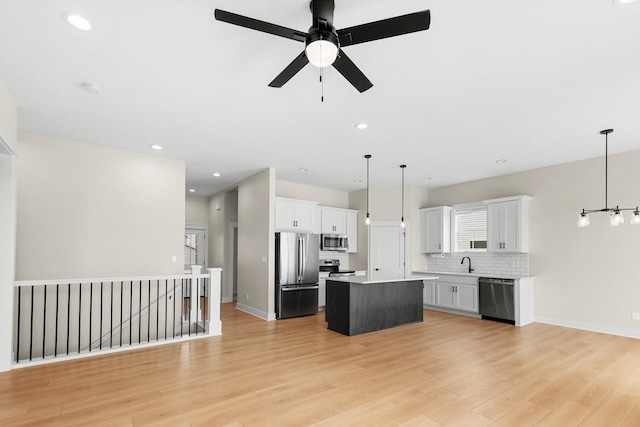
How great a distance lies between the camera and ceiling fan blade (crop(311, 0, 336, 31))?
6.44 ft

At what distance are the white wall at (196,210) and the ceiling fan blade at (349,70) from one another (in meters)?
8.20

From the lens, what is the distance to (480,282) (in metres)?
6.65

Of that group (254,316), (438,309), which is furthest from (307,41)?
(438,309)

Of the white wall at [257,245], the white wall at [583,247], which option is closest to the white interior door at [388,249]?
the white wall at [583,247]

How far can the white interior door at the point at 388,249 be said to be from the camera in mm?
8023

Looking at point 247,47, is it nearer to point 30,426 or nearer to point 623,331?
point 30,426

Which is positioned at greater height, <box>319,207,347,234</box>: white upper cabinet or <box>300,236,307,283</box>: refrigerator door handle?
<box>319,207,347,234</box>: white upper cabinet

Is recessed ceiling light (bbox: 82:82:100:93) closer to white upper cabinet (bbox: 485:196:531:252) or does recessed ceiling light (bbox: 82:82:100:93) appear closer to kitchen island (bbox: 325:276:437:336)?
kitchen island (bbox: 325:276:437:336)

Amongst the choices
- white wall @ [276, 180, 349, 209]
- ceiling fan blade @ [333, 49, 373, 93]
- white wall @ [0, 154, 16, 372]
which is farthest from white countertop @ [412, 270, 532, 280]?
white wall @ [0, 154, 16, 372]

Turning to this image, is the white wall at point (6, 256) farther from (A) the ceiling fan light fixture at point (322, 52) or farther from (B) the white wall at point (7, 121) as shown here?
(A) the ceiling fan light fixture at point (322, 52)

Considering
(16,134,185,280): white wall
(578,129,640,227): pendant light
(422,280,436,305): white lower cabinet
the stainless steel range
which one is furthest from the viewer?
the stainless steel range

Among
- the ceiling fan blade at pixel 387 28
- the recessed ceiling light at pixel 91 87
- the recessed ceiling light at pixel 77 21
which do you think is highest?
the recessed ceiling light at pixel 77 21

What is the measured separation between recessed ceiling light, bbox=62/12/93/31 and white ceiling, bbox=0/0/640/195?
48mm

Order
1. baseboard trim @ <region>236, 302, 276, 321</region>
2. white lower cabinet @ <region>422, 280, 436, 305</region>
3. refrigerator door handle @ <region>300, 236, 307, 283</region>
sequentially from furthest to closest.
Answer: white lower cabinet @ <region>422, 280, 436, 305</region> → refrigerator door handle @ <region>300, 236, 307, 283</region> → baseboard trim @ <region>236, 302, 276, 321</region>
